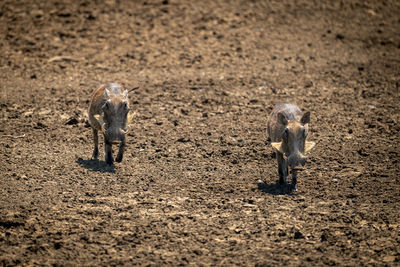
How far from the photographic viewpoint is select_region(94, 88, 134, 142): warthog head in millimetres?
8734

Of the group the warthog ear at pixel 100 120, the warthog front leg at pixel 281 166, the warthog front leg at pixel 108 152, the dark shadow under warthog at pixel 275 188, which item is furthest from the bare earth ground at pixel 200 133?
the warthog ear at pixel 100 120

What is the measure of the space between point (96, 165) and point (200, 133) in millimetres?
2431

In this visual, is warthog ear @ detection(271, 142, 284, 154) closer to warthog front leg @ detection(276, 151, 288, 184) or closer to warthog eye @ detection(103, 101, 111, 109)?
warthog front leg @ detection(276, 151, 288, 184)

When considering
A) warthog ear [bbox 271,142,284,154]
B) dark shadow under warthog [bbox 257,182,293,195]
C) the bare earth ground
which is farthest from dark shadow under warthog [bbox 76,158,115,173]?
warthog ear [bbox 271,142,284,154]

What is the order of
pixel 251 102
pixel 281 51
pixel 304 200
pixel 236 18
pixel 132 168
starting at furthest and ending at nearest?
pixel 236 18 → pixel 281 51 → pixel 251 102 → pixel 132 168 → pixel 304 200

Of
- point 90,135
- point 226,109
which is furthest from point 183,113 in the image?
point 90,135

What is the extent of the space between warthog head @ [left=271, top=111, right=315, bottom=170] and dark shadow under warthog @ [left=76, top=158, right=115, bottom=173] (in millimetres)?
2904

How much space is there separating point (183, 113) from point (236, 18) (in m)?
5.93

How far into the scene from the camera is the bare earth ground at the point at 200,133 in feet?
24.4

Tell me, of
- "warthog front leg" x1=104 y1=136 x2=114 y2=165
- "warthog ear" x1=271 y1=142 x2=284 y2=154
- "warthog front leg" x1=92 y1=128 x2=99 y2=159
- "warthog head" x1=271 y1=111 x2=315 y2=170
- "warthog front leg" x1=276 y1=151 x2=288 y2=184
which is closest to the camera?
"warthog head" x1=271 y1=111 x2=315 y2=170

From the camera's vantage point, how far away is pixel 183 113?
38.0 feet

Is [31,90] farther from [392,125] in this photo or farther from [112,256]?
[392,125]

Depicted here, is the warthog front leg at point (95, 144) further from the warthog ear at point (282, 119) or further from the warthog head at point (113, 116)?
the warthog ear at point (282, 119)

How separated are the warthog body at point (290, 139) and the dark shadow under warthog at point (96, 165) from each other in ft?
9.26
